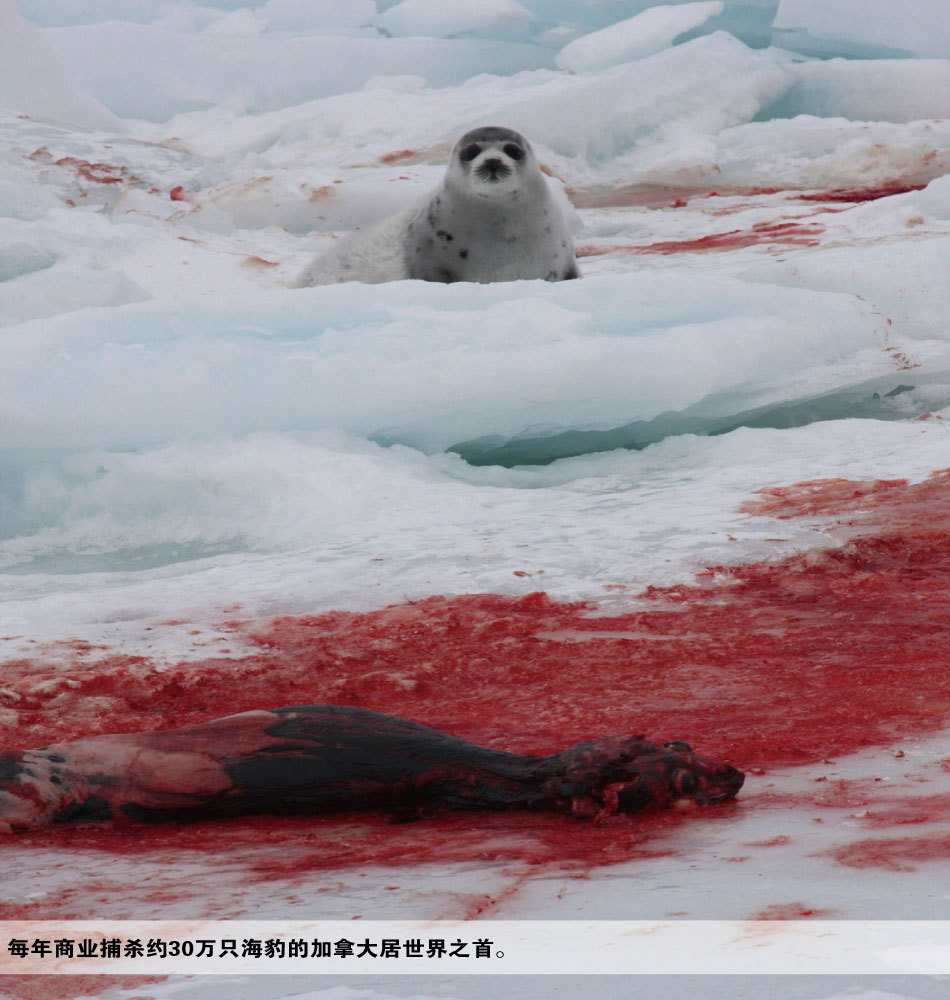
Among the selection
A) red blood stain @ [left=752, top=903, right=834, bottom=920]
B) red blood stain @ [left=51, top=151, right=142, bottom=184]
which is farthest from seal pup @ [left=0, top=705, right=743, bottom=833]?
red blood stain @ [left=51, top=151, right=142, bottom=184]

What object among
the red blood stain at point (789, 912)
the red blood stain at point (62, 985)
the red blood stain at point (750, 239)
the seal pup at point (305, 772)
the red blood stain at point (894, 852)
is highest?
the red blood stain at point (750, 239)

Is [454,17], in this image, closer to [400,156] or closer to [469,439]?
[400,156]

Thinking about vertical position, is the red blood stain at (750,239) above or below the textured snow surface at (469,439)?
above

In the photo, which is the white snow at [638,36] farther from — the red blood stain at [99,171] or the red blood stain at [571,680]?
the red blood stain at [571,680]

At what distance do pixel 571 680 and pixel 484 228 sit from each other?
4464 millimetres

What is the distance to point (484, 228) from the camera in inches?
261

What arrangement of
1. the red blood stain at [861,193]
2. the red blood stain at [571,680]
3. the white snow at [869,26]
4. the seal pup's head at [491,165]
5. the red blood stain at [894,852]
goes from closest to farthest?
the red blood stain at [894,852], the red blood stain at [571,680], the seal pup's head at [491,165], the red blood stain at [861,193], the white snow at [869,26]

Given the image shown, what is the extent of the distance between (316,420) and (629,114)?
8451 mm

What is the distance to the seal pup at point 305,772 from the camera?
182 centimetres
